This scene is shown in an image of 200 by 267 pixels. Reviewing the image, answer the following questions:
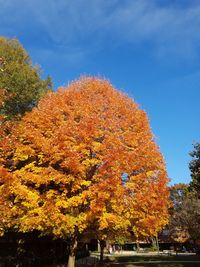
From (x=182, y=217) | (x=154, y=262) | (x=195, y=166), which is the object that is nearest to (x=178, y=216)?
(x=182, y=217)

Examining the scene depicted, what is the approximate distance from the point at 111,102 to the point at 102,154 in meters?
4.84

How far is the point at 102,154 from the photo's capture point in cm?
2308

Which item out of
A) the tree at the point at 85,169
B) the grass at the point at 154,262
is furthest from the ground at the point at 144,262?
the tree at the point at 85,169

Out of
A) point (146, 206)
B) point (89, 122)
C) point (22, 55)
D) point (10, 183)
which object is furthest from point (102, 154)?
point (22, 55)

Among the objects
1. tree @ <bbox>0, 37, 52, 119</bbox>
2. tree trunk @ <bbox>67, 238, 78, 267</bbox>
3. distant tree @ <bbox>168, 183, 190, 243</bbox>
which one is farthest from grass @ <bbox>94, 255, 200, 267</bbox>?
tree @ <bbox>0, 37, 52, 119</bbox>

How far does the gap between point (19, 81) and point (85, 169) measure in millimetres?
14091

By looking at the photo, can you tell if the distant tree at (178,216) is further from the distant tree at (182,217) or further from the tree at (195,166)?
the tree at (195,166)

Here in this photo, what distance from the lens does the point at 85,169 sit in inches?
891

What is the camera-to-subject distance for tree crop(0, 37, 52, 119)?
32.8m

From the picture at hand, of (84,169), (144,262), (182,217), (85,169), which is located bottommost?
(144,262)

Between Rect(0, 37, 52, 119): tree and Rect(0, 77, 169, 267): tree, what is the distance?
7.31 metres

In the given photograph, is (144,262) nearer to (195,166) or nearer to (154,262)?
(154,262)

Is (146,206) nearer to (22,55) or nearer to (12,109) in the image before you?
(12,109)

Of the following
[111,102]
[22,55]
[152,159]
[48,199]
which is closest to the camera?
[48,199]
